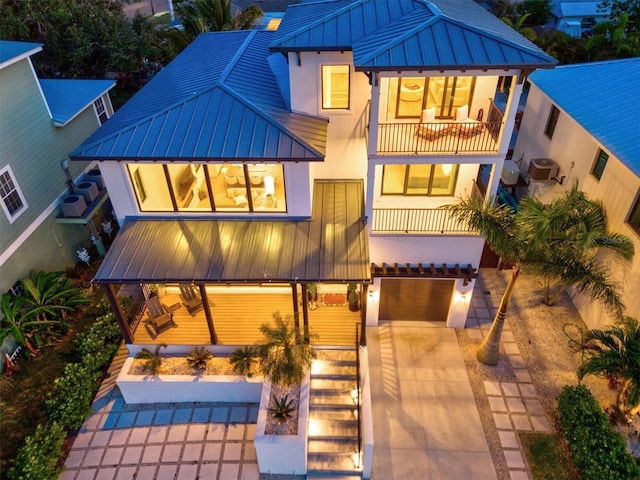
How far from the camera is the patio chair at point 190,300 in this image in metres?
16.3

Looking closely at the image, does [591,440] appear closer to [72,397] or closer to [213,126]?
[213,126]

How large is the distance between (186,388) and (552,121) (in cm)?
2019

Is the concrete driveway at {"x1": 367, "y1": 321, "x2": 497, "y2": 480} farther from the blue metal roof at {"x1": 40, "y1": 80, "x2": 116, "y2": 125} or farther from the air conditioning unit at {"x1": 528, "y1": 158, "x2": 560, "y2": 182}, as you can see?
the blue metal roof at {"x1": 40, "y1": 80, "x2": 116, "y2": 125}

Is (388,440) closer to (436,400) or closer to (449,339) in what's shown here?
(436,400)

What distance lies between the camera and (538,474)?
41.3ft

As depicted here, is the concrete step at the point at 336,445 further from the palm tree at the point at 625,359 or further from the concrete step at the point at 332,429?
the palm tree at the point at 625,359

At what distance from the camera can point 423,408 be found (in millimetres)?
14484

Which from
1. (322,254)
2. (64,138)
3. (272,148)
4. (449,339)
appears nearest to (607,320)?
(449,339)

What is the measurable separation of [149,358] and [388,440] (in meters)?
8.56

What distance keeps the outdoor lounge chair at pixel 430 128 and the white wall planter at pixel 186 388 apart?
9968 mm

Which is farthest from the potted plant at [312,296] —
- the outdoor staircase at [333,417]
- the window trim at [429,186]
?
the window trim at [429,186]

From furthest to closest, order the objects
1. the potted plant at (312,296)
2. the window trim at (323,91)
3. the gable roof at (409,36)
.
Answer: the potted plant at (312,296)
the window trim at (323,91)
the gable roof at (409,36)

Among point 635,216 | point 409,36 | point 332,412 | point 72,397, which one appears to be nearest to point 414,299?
point 332,412

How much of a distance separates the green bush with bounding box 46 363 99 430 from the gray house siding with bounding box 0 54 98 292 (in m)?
4.42
